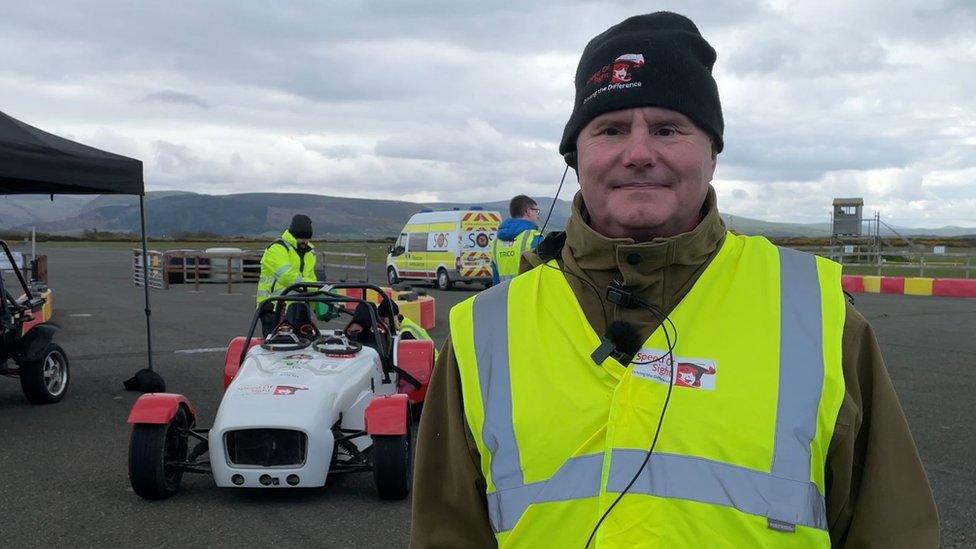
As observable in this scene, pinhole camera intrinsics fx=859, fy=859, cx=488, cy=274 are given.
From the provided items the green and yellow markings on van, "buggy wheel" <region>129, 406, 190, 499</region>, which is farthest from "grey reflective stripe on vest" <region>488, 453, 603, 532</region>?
the green and yellow markings on van

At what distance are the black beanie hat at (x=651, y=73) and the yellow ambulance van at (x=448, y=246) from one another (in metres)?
21.5

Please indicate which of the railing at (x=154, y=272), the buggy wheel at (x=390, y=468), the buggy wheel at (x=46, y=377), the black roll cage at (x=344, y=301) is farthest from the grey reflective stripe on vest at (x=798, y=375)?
the railing at (x=154, y=272)

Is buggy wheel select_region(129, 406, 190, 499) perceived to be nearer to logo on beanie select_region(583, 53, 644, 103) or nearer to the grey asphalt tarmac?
the grey asphalt tarmac

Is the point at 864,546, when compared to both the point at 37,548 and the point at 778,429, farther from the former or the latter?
the point at 37,548

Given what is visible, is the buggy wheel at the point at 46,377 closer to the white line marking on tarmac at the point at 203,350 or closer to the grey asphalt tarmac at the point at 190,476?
the grey asphalt tarmac at the point at 190,476

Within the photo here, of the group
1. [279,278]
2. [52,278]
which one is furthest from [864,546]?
[52,278]

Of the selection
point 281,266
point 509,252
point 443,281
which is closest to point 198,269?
point 443,281

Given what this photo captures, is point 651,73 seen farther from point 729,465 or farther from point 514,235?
point 514,235

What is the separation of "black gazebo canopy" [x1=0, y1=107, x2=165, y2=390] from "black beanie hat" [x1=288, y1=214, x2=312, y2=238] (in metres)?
1.61

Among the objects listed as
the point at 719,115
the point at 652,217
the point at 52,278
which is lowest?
the point at 52,278

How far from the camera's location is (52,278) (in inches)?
1185

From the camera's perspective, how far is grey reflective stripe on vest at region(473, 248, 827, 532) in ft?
5.02

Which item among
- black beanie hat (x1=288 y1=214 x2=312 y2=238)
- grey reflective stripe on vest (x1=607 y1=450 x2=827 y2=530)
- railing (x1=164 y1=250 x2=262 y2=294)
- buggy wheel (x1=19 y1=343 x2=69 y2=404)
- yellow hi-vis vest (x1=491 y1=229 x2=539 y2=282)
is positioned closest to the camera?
grey reflective stripe on vest (x1=607 y1=450 x2=827 y2=530)

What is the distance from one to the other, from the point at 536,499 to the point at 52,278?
32348 millimetres
